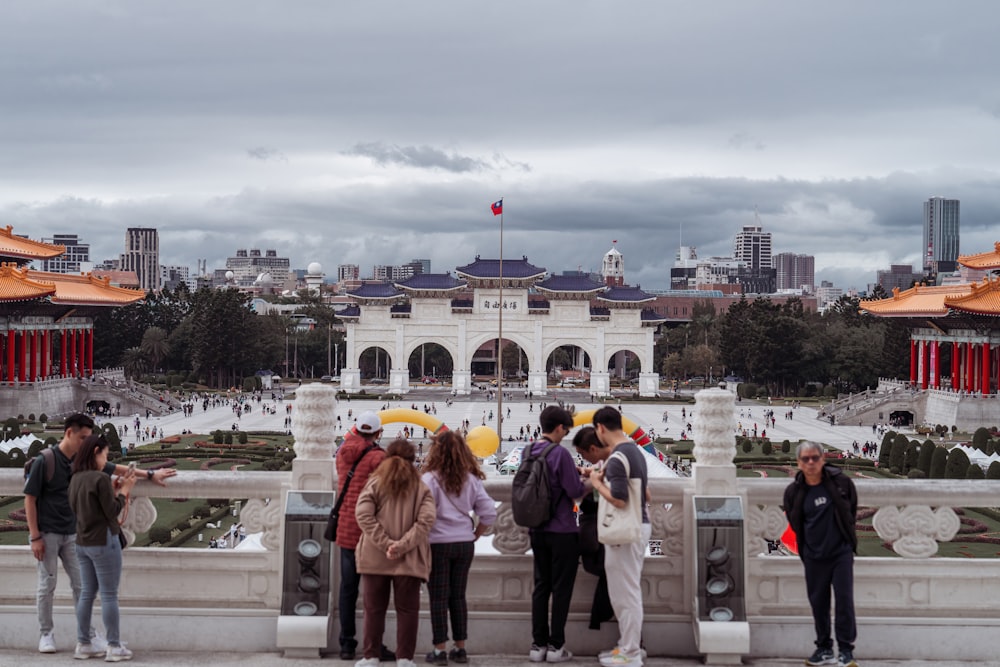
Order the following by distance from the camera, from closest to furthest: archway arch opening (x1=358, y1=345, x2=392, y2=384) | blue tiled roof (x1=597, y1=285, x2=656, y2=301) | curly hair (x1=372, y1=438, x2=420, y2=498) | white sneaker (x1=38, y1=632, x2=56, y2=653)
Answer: curly hair (x1=372, y1=438, x2=420, y2=498)
white sneaker (x1=38, y1=632, x2=56, y2=653)
blue tiled roof (x1=597, y1=285, x2=656, y2=301)
archway arch opening (x1=358, y1=345, x2=392, y2=384)

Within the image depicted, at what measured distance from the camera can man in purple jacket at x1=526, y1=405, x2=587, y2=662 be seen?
8602 millimetres

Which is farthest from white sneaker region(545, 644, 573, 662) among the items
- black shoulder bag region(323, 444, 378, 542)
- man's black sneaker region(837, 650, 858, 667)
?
man's black sneaker region(837, 650, 858, 667)

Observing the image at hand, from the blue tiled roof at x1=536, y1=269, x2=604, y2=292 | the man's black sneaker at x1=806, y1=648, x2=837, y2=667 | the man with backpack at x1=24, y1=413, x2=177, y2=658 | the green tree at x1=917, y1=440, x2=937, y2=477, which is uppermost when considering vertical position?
the blue tiled roof at x1=536, y1=269, x2=604, y2=292

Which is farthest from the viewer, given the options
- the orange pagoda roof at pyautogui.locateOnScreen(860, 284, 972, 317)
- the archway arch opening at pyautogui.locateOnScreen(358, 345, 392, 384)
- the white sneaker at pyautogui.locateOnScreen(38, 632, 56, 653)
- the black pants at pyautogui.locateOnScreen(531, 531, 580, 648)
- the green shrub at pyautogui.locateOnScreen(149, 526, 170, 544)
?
the archway arch opening at pyautogui.locateOnScreen(358, 345, 392, 384)

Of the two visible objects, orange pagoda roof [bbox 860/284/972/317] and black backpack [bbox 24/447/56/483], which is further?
orange pagoda roof [bbox 860/284/972/317]

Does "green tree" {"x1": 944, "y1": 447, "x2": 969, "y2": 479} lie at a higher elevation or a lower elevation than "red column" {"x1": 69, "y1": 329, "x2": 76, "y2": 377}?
lower

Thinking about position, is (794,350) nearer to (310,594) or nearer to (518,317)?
(518,317)

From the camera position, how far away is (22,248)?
62000mm

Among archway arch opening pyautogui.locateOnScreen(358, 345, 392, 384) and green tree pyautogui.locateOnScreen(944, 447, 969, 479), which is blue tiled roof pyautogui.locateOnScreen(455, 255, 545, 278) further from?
green tree pyautogui.locateOnScreen(944, 447, 969, 479)

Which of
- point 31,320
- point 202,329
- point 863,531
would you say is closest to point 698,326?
point 202,329

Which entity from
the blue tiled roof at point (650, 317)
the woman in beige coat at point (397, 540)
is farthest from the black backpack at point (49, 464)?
the blue tiled roof at point (650, 317)

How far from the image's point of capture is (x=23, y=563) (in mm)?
9141

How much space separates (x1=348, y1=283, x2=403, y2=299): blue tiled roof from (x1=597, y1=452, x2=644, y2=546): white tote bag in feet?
235

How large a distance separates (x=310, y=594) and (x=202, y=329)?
7042 centimetres
